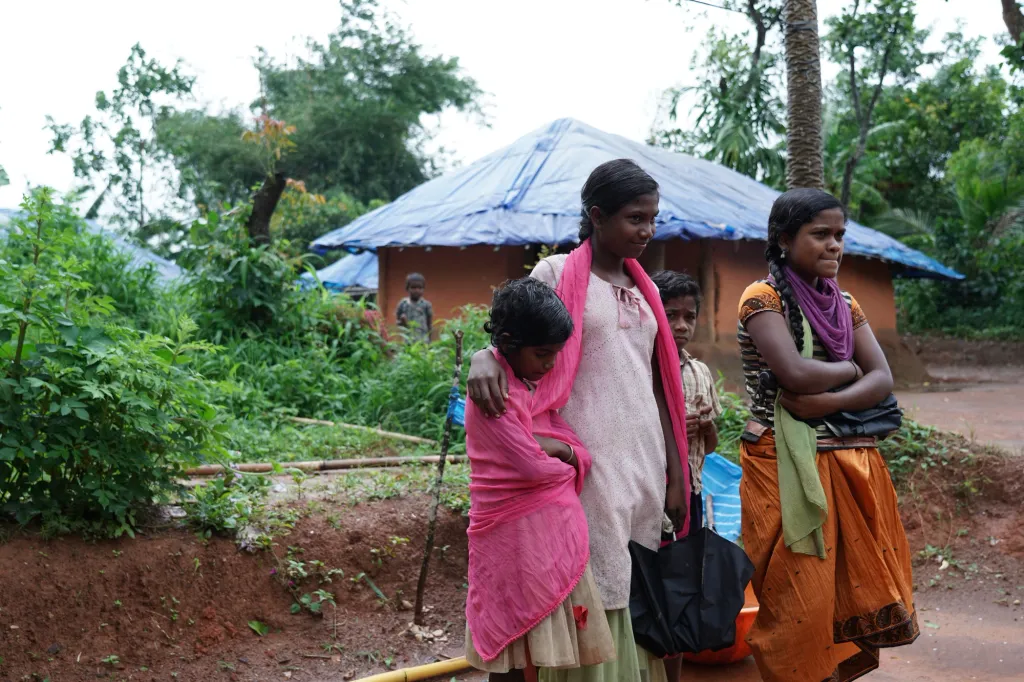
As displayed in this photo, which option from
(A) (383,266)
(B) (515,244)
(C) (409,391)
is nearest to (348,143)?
(A) (383,266)

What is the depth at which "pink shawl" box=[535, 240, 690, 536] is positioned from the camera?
2.47 metres

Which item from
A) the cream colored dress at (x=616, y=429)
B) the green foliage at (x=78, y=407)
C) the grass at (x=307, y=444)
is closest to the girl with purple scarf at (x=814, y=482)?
the cream colored dress at (x=616, y=429)

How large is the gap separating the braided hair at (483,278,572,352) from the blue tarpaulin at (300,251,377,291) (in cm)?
1615

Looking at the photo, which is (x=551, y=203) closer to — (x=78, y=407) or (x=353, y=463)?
(x=353, y=463)

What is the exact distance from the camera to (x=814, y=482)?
9.04ft

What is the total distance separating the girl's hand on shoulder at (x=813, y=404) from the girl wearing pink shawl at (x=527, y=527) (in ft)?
2.67

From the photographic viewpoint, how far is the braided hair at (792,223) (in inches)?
114

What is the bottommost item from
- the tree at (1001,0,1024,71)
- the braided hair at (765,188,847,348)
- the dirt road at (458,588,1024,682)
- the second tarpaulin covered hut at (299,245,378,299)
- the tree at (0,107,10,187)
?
the dirt road at (458,588,1024,682)

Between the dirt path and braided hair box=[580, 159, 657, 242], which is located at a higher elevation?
braided hair box=[580, 159, 657, 242]

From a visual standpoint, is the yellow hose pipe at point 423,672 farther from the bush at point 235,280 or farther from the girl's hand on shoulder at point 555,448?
the bush at point 235,280

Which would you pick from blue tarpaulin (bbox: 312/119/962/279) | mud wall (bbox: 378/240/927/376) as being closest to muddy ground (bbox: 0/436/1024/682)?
mud wall (bbox: 378/240/927/376)

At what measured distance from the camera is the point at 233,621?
12.4ft

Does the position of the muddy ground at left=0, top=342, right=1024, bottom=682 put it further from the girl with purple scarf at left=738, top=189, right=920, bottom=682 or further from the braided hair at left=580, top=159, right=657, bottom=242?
the braided hair at left=580, top=159, right=657, bottom=242

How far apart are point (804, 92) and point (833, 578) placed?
16.1 ft
